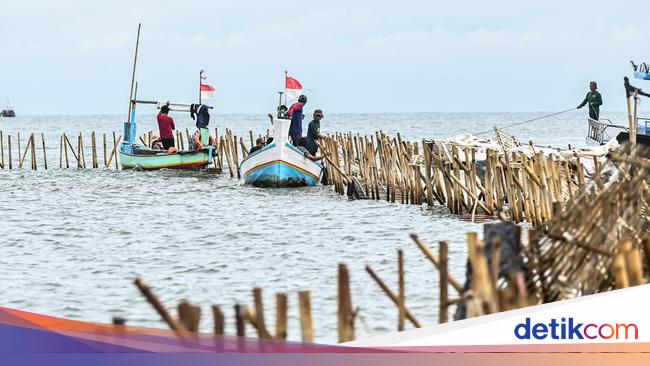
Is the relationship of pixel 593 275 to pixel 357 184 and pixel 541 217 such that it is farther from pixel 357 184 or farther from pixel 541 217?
pixel 357 184

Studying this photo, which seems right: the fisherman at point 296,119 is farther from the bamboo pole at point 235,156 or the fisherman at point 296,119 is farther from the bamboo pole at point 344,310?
the bamboo pole at point 344,310

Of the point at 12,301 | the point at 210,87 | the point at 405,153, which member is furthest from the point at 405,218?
the point at 210,87

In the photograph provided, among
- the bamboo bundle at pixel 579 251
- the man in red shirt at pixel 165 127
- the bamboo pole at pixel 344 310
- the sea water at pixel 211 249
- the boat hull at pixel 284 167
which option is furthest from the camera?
the man in red shirt at pixel 165 127

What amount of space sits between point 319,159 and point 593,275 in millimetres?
A: 18857

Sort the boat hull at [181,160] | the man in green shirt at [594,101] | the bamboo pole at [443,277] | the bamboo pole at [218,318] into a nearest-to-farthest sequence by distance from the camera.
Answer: the bamboo pole at [218,318] < the bamboo pole at [443,277] < the man in green shirt at [594,101] < the boat hull at [181,160]

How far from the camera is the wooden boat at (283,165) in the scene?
81.5 ft

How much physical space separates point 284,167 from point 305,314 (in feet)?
63.1

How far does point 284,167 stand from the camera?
25234 millimetres

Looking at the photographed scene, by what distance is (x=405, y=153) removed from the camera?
2055 centimetres

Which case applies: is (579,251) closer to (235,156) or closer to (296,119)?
(296,119)

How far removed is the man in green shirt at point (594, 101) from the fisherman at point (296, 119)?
6.59 metres

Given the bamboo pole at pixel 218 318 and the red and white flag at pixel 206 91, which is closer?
the bamboo pole at pixel 218 318

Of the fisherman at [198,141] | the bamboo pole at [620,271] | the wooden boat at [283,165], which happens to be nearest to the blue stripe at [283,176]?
the wooden boat at [283,165]

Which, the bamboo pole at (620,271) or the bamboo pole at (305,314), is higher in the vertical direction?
the bamboo pole at (620,271)
